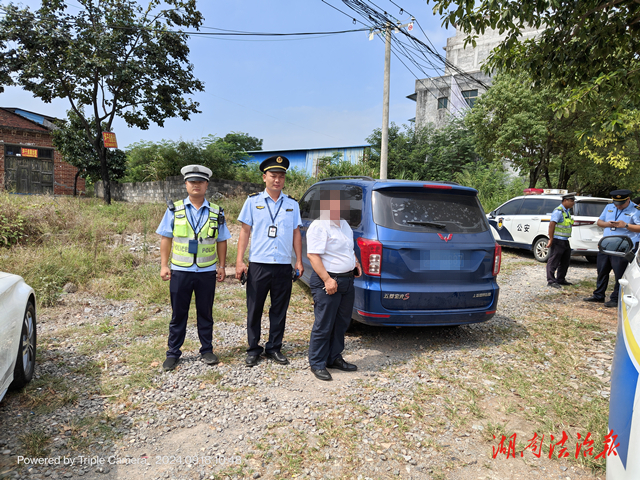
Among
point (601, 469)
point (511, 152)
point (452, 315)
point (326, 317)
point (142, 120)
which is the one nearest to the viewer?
point (601, 469)

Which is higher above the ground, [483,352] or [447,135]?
[447,135]

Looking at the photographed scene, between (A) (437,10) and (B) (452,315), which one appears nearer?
(B) (452,315)

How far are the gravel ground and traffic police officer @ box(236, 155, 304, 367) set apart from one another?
40cm

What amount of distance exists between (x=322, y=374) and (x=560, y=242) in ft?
19.5

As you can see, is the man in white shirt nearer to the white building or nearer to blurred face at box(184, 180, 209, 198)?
blurred face at box(184, 180, 209, 198)

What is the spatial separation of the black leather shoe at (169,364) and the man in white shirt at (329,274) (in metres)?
1.20

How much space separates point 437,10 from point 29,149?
934 inches

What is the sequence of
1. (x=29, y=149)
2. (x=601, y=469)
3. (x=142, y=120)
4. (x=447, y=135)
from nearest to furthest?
(x=601, y=469), (x=142, y=120), (x=29, y=149), (x=447, y=135)

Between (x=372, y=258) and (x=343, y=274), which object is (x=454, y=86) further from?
(x=343, y=274)

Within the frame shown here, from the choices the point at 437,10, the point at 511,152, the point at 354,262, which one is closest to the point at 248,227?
the point at 354,262

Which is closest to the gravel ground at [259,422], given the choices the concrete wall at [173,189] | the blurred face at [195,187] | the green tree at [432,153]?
the blurred face at [195,187]

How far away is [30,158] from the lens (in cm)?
2203

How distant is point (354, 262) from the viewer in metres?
3.51

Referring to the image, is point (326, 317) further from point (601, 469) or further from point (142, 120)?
point (142, 120)
